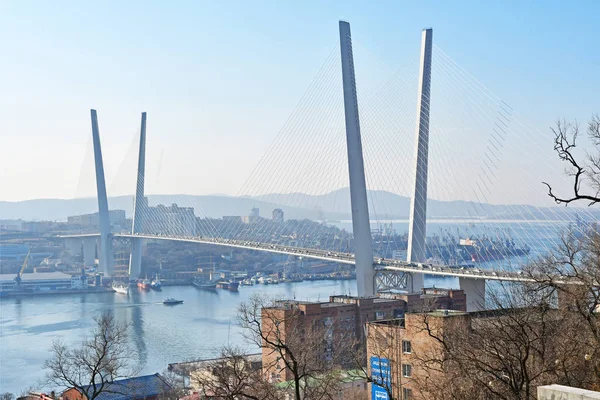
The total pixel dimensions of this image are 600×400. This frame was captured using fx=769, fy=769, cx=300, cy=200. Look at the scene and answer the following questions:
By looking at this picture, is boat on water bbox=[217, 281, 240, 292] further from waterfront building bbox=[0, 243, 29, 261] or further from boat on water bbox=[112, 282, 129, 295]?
waterfront building bbox=[0, 243, 29, 261]

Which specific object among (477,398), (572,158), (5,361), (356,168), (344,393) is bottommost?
(5,361)

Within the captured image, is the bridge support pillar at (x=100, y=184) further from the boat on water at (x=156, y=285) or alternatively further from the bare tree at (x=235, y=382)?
the bare tree at (x=235, y=382)

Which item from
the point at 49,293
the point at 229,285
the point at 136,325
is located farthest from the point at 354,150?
the point at 49,293

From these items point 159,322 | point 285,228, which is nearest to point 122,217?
point 285,228

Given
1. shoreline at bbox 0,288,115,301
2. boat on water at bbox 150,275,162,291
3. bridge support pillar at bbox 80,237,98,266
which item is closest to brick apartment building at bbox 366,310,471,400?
shoreline at bbox 0,288,115,301

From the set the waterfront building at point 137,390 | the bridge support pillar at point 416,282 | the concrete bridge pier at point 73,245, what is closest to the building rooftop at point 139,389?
the waterfront building at point 137,390

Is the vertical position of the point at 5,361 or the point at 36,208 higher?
the point at 36,208

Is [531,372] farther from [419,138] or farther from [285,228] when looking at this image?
[285,228]
